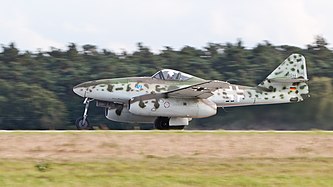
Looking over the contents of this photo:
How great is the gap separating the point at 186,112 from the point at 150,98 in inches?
59.4

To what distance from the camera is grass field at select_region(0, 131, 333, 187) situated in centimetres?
1805

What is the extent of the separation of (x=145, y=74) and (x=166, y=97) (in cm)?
1878

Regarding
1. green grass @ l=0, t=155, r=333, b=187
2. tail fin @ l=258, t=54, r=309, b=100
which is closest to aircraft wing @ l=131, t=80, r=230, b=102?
tail fin @ l=258, t=54, r=309, b=100

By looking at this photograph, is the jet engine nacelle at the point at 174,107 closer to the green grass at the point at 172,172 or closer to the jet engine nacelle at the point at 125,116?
the jet engine nacelle at the point at 125,116

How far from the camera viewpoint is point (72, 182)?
17594 mm

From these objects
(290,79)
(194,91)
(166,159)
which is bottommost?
(166,159)

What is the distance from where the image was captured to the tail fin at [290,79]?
3366 cm

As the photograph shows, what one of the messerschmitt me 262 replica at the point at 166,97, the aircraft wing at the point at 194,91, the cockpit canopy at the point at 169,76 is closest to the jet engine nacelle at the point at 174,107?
the messerschmitt me 262 replica at the point at 166,97

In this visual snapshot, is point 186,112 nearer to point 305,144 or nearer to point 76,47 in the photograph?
point 305,144

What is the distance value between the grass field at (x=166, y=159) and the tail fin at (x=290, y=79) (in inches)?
323

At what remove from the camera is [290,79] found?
110 ft

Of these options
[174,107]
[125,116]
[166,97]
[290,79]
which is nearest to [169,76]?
[166,97]

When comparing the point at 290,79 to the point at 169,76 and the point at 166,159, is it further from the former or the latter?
the point at 166,159

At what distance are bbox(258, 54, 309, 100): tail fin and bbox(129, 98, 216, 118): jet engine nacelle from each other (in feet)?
11.2
